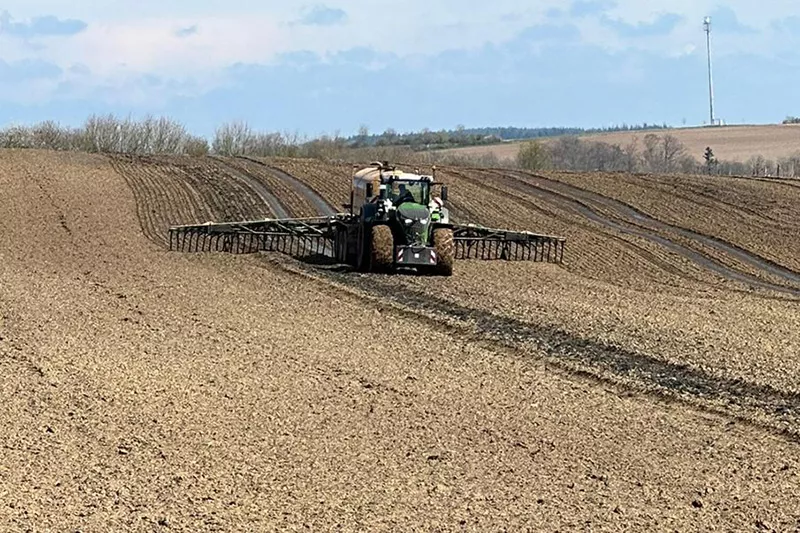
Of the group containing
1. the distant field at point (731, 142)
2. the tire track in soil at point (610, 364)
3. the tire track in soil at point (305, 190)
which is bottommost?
the tire track in soil at point (610, 364)

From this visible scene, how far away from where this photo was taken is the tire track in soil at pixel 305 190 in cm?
3709

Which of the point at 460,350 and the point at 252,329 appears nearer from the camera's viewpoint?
the point at 460,350

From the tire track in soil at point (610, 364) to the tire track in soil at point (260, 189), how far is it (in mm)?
16214

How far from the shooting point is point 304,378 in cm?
1242

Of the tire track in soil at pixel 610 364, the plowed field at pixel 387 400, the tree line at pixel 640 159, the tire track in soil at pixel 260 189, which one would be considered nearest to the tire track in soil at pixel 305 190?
the tire track in soil at pixel 260 189

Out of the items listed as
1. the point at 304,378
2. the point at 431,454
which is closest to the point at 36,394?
the point at 304,378

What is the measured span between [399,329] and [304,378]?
4130mm

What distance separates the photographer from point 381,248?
76.9 feet

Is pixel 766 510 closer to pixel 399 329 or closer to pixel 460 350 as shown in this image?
pixel 460 350

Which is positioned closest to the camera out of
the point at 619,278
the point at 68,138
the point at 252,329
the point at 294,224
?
the point at 252,329

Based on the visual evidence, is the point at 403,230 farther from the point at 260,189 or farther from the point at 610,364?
the point at 260,189

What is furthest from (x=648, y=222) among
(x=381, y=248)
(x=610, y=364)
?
(x=610, y=364)

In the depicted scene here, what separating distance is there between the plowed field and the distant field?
222 ft

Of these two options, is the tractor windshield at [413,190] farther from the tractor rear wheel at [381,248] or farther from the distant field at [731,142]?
the distant field at [731,142]
